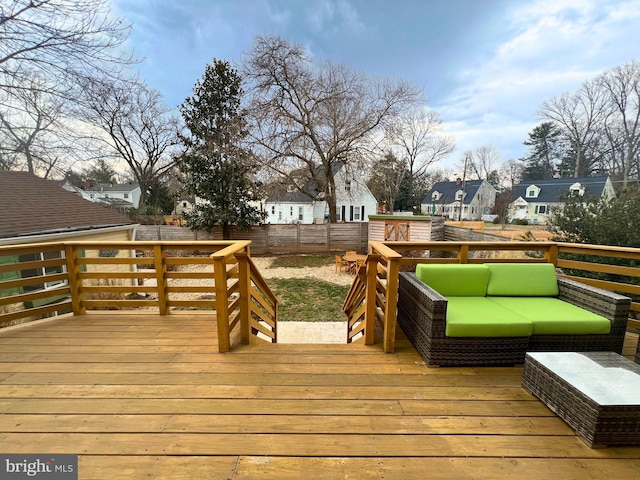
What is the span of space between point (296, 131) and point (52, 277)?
12.0 m

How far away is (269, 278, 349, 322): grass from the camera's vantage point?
21.0ft

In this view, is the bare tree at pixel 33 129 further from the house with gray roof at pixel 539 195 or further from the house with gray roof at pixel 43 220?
the house with gray roof at pixel 539 195

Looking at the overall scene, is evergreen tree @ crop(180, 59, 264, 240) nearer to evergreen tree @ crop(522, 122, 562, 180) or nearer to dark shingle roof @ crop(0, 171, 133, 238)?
dark shingle roof @ crop(0, 171, 133, 238)

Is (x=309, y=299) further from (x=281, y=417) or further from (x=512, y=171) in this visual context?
(x=512, y=171)

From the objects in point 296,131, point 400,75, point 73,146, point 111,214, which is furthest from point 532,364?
point 400,75

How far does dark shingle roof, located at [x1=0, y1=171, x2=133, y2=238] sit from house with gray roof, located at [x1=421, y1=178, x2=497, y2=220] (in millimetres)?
31108

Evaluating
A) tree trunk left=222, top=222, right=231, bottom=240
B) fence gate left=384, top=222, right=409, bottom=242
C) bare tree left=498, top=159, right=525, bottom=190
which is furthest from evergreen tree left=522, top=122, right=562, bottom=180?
tree trunk left=222, top=222, right=231, bottom=240

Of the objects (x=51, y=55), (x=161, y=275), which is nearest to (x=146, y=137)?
(x=51, y=55)

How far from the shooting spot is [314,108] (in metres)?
13.3

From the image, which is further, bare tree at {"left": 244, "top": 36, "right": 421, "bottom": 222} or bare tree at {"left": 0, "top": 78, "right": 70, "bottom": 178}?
bare tree at {"left": 244, "top": 36, "right": 421, "bottom": 222}

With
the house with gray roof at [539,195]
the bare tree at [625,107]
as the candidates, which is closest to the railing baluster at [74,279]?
the bare tree at [625,107]

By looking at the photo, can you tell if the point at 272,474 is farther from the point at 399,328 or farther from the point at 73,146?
the point at 73,146

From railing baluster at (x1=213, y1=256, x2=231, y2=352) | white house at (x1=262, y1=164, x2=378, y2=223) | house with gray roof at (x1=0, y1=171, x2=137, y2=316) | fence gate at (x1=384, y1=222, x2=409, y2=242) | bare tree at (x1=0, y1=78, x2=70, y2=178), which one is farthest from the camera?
white house at (x1=262, y1=164, x2=378, y2=223)

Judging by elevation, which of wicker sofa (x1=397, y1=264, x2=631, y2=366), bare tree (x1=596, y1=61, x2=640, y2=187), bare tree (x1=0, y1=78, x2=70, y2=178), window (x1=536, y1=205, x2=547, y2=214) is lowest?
wicker sofa (x1=397, y1=264, x2=631, y2=366)
